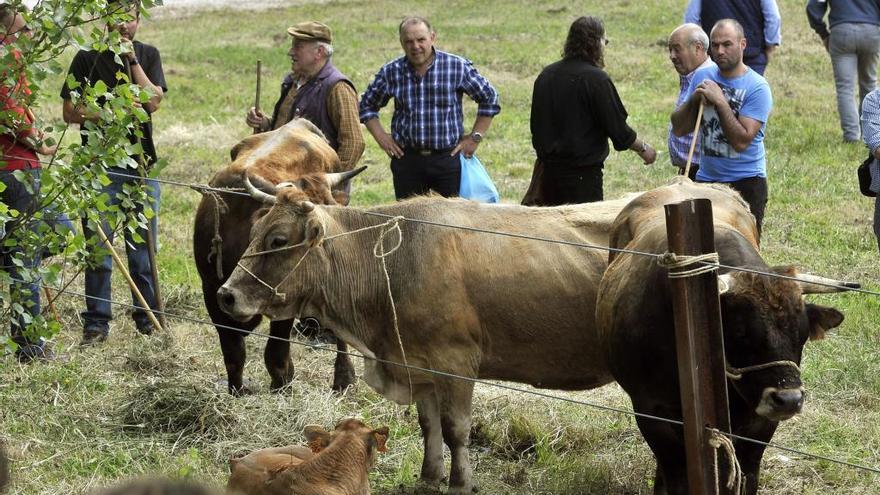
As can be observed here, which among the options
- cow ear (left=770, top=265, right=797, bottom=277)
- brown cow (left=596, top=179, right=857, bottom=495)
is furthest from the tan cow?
cow ear (left=770, top=265, right=797, bottom=277)

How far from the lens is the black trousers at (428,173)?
8695 mm

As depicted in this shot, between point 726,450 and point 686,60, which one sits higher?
point 686,60

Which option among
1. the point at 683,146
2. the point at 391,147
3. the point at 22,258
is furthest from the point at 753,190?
the point at 22,258

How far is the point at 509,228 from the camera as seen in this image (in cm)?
638

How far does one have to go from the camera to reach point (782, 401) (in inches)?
171

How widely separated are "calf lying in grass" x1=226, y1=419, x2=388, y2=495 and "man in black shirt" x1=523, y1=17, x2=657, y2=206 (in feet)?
11.5

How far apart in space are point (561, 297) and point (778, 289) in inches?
72.5

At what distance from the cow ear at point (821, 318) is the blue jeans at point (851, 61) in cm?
994

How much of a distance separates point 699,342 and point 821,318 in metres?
0.63

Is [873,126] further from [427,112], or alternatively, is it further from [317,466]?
[317,466]

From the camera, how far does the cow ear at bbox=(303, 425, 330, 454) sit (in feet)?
17.4

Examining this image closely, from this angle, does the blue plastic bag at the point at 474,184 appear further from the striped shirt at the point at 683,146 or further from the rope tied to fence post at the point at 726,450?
the rope tied to fence post at the point at 726,450

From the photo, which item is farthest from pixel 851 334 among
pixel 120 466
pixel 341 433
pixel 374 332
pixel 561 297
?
pixel 120 466

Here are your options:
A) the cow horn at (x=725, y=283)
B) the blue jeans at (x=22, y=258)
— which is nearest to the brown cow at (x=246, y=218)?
the blue jeans at (x=22, y=258)
